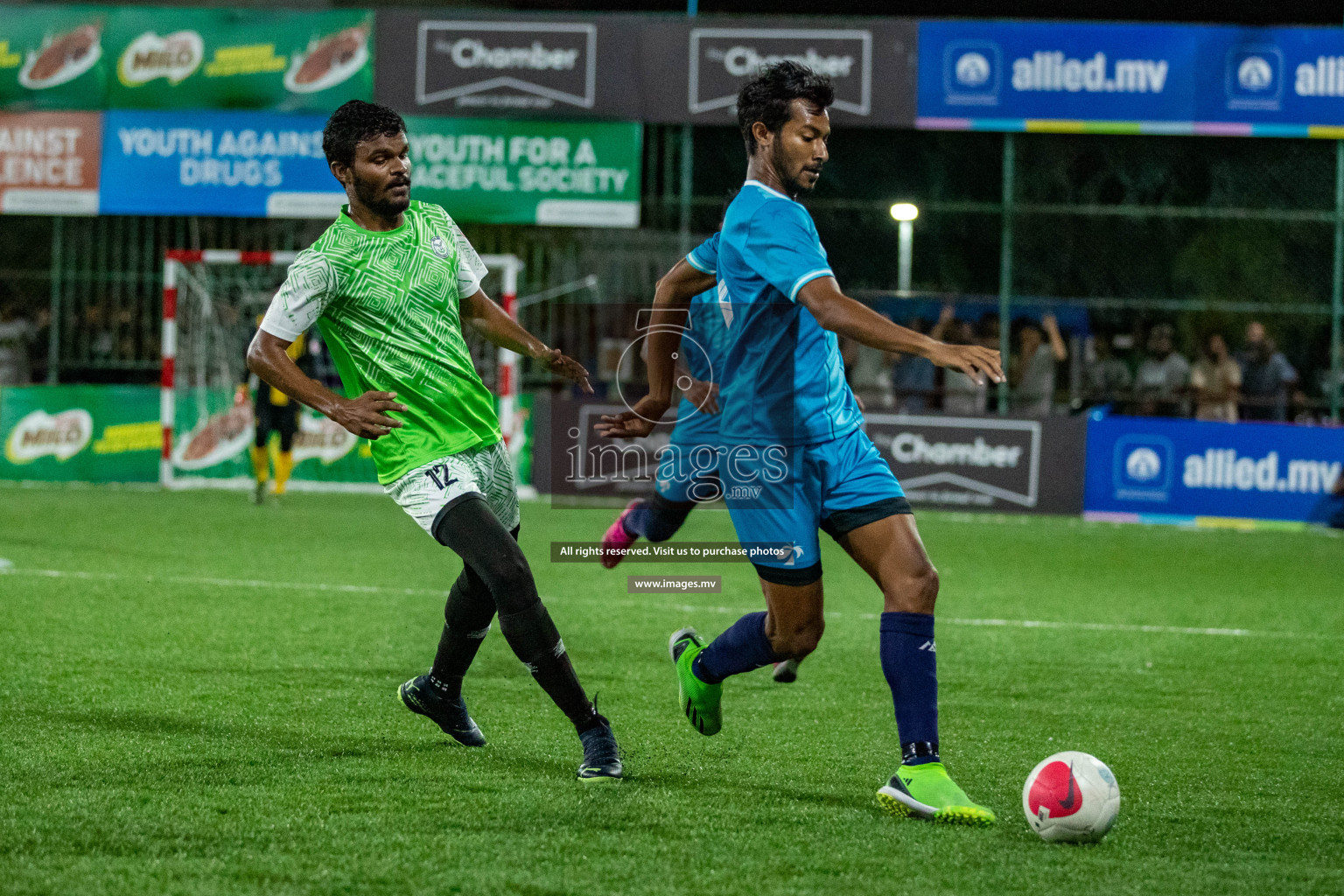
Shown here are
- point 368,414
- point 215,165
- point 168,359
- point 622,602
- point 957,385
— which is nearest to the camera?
point 368,414

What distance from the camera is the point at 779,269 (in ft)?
14.5

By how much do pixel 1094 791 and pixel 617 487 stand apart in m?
12.5

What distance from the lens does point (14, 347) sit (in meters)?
18.7

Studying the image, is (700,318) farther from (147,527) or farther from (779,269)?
(147,527)

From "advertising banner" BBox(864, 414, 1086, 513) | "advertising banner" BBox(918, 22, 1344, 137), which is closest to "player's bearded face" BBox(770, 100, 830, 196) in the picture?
A: "advertising banner" BBox(864, 414, 1086, 513)

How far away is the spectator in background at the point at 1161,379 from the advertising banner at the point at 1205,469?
33 centimetres

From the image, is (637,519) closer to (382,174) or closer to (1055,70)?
(382,174)

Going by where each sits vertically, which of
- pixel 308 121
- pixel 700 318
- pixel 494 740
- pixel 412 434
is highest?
pixel 308 121

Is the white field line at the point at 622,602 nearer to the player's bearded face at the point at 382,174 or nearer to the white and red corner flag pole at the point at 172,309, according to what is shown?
the player's bearded face at the point at 382,174

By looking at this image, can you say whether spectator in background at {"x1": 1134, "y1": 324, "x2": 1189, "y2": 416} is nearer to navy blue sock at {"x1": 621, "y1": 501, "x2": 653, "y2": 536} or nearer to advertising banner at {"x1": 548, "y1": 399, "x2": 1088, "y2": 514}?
advertising banner at {"x1": 548, "y1": 399, "x2": 1088, "y2": 514}

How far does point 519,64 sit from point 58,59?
5360mm

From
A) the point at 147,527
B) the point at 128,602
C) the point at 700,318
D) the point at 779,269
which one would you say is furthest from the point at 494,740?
the point at 147,527

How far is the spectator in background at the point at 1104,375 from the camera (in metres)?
16.7

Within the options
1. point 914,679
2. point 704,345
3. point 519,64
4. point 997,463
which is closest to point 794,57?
point 519,64
